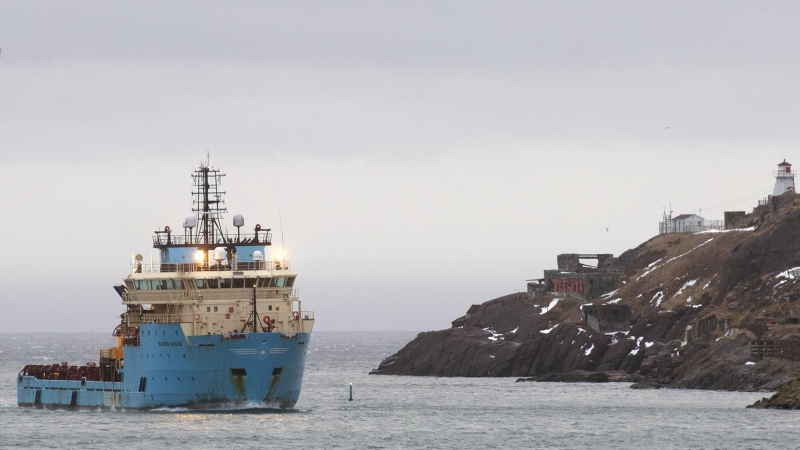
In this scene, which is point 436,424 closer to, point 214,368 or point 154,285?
point 214,368

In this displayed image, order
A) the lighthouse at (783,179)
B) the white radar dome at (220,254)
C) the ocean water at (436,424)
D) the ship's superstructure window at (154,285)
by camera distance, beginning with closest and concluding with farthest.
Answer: the ocean water at (436,424)
the ship's superstructure window at (154,285)
the white radar dome at (220,254)
the lighthouse at (783,179)

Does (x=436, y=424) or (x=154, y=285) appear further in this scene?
(x=154, y=285)

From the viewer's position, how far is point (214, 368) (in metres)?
79.7

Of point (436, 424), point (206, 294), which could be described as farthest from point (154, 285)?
point (436, 424)

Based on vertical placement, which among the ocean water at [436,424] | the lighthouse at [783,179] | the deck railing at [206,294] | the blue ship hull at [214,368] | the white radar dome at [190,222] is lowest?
the ocean water at [436,424]

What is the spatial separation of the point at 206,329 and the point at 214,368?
95.3 inches

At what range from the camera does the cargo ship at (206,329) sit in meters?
79.9

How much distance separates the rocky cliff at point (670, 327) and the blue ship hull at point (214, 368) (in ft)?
137

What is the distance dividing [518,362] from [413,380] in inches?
463

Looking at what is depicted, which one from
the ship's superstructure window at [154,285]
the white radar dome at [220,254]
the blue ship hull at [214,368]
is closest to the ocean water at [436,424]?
the blue ship hull at [214,368]

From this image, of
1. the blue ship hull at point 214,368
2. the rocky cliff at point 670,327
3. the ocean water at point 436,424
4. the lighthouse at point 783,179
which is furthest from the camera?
the lighthouse at point 783,179

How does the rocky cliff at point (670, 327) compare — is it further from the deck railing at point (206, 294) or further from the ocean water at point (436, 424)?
the deck railing at point (206, 294)

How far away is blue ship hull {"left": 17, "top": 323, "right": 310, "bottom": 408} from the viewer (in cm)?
7962

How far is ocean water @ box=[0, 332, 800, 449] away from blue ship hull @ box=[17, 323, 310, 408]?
889mm
